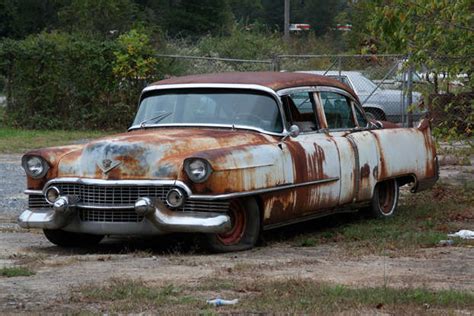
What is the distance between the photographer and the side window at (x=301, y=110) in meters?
10.8

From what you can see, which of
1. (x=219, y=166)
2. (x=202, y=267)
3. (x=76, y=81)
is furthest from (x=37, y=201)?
(x=76, y=81)

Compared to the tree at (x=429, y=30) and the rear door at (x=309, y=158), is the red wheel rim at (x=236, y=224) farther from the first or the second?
the tree at (x=429, y=30)

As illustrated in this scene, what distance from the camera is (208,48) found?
3488 cm

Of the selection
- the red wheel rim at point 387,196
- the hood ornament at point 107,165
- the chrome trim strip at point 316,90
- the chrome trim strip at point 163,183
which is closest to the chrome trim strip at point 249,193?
the chrome trim strip at point 163,183

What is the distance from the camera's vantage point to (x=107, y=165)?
944cm

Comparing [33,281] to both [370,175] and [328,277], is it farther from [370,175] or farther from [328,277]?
[370,175]

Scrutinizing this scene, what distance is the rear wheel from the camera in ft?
32.8

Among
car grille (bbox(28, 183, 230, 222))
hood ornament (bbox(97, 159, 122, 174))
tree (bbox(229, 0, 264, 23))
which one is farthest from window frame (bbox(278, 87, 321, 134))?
tree (bbox(229, 0, 264, 23))

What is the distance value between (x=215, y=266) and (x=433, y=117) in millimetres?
8146

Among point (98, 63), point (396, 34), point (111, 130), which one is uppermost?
point (396, 34)

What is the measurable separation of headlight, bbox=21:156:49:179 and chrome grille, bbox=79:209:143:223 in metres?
0.67

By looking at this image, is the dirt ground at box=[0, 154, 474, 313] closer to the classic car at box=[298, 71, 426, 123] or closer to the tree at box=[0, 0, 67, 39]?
the classic car at box=[298, 71, 426, 123]

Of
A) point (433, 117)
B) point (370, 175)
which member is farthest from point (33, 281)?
point (433, 117)

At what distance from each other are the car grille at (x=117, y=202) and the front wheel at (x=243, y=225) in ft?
1.05
